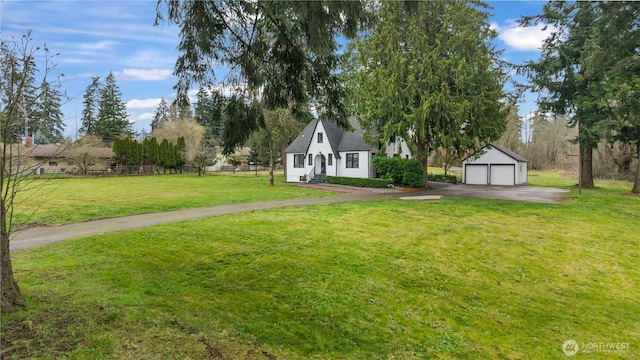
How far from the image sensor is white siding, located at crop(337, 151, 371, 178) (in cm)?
2620

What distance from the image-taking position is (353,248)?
764 cm

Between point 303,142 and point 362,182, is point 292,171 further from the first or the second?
point 362,182

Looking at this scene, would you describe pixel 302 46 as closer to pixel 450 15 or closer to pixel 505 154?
pixel 450 15

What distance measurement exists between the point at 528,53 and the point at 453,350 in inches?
1047

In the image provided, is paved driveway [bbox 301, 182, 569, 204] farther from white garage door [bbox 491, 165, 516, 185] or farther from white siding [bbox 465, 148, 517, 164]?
white siding [bbox 465, 148, 517, 164]

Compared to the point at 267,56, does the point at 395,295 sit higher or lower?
lower

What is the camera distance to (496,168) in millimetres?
27359

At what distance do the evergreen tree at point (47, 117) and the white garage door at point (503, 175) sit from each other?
29458 mm

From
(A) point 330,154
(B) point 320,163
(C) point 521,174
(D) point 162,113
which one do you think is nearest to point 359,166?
(A) point 330,154

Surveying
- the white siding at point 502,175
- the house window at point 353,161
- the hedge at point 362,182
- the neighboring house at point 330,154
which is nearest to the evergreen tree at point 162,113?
the neighboring house at point 330,154

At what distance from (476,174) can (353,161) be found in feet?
36.1

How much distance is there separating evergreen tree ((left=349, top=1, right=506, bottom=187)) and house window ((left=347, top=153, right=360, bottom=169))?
6.16 m

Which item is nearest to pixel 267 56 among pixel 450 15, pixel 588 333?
pixel 588 333

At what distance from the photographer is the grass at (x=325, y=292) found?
3582 millimetres
